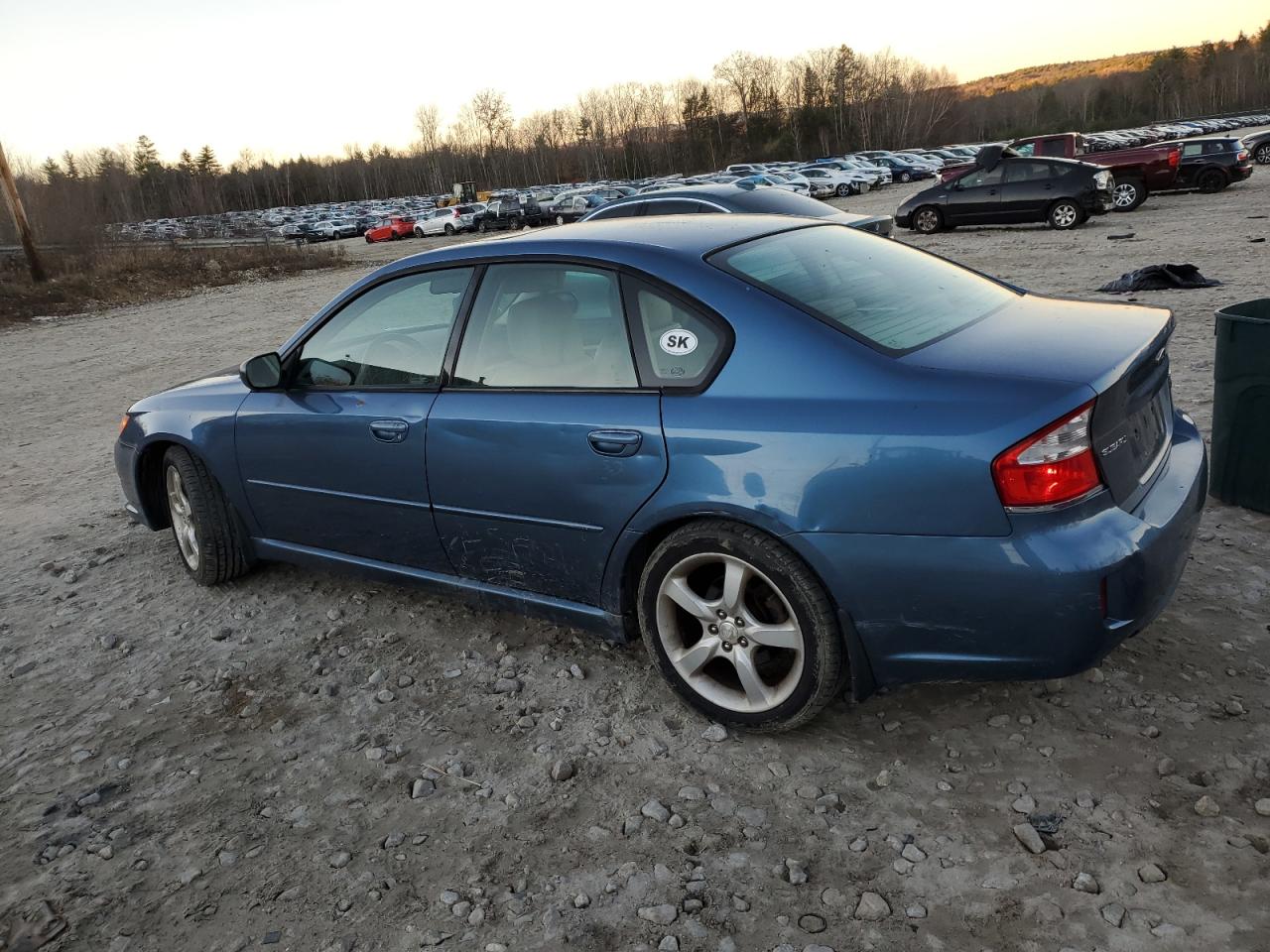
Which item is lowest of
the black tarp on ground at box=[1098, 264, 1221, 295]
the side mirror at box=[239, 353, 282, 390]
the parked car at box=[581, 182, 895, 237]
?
the black tarp on ground at box=[1098, 264, 1221, 295]

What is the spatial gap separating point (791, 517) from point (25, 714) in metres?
3.23

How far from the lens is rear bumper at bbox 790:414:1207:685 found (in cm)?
246

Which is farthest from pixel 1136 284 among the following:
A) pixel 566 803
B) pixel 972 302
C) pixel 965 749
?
pixel 566 803

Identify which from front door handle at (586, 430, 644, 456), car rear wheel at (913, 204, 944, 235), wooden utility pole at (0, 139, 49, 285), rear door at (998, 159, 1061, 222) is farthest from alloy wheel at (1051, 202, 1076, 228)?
wooden utility pole at (0, 139, 49, 285)

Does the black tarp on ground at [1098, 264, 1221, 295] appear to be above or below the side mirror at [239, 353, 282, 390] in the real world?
below

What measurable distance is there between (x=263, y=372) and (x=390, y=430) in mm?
864

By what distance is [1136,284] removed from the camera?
10492 millimetres

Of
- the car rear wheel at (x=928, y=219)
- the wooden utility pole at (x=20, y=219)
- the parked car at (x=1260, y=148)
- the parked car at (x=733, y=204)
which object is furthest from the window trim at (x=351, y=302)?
the parked car at (x=1260, y=148)

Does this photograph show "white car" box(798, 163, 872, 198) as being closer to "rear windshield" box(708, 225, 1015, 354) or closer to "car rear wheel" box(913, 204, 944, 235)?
"car rear wheel" box(913, 204, 944, 235)

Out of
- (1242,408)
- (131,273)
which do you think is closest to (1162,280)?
(1242,408)

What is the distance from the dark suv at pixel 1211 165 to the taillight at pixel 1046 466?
2394 centimetres

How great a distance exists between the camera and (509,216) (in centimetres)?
4012

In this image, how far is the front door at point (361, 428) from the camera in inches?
145

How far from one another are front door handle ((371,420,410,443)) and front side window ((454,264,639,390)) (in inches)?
11.8
